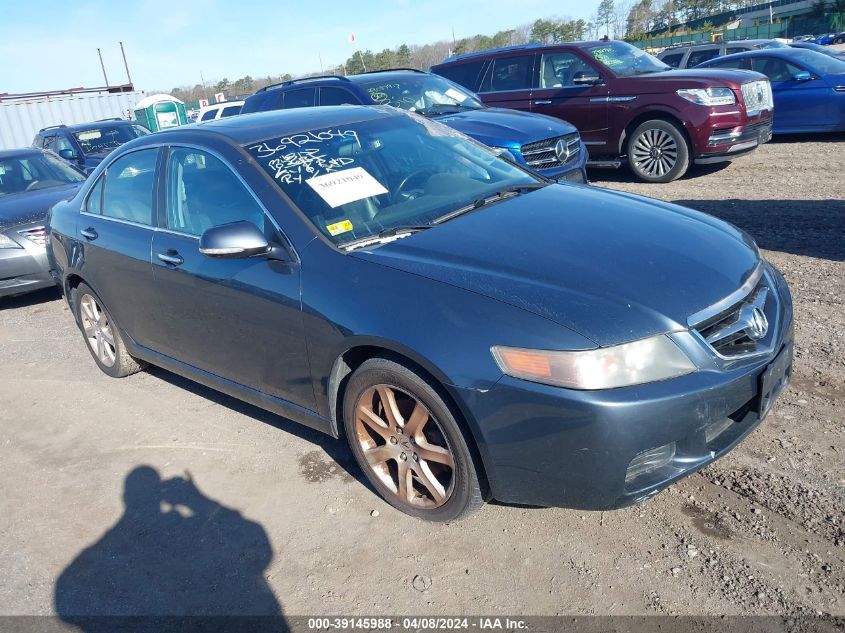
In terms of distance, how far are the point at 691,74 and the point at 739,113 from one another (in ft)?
2.83

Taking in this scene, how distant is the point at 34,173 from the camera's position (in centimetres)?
888

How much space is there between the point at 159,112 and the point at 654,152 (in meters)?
20.6

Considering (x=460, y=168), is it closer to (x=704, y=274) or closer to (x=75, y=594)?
(x=704, y=274)

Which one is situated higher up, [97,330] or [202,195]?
[202,195]

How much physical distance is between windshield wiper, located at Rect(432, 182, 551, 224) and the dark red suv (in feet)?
19.3

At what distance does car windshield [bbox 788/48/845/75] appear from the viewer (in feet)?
36.4

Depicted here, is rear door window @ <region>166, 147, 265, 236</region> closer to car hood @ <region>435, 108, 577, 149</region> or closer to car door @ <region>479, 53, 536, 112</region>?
car hood @ <region>435, 108, 577, 149</region>

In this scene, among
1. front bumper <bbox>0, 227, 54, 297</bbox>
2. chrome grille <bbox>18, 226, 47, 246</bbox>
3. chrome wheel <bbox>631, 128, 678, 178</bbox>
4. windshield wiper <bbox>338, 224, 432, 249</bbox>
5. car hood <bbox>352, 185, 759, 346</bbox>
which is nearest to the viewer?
car hood <bbox>352, 185, 759, 346</bbox>

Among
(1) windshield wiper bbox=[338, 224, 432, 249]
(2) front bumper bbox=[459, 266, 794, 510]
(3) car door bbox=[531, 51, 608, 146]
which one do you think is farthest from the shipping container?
(2) front bumper bbox=[459, 266, 794, 510]

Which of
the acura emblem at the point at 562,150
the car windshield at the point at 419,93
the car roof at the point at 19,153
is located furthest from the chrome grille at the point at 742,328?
the car roof at the point at 19,153

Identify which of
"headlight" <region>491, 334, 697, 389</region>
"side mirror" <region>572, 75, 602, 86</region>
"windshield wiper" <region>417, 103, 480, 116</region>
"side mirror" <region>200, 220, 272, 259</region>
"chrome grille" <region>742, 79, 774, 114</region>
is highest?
"side mirror" <region>572, 75, 602, 86</region>

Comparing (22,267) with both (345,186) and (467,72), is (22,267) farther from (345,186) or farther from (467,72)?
(467,72)

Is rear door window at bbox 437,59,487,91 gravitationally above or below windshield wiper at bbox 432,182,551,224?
above

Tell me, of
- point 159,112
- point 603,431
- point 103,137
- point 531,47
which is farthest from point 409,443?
point 159,112
